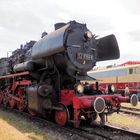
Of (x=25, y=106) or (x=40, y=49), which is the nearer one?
(x=40, y=49)

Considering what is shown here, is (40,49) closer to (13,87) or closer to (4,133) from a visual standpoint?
(13,87)

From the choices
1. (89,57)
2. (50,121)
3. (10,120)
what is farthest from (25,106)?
(89,57)

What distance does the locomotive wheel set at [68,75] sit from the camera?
426 inches

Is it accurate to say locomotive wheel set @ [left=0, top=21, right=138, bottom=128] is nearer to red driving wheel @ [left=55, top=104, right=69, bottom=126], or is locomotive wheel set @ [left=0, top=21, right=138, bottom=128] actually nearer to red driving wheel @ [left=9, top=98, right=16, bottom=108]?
red driving wheel @ [left=55, top=104, right=69, bottom=126]

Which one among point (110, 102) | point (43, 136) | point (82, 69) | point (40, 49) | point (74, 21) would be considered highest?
point (74, 21)

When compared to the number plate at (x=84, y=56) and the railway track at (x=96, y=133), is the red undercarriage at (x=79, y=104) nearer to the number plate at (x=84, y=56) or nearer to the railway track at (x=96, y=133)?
the railway track at (x=96, y=133)

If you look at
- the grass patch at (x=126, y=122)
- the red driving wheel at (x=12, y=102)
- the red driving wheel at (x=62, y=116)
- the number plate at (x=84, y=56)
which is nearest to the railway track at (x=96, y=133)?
the red driving wheel at (x=62, y=116)

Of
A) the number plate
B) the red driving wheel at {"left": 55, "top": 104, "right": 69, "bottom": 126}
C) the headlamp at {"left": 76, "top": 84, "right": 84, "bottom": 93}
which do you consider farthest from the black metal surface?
the red driving wheel at {"left": 55, "top": 104, "right": 69, "bottom": 126}

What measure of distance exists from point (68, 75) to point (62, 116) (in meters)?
1.66

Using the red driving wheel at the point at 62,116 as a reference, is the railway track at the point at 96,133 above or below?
below

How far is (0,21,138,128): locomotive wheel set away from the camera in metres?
10.8

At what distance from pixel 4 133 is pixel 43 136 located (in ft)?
4.46

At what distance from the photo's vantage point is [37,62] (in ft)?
42.8

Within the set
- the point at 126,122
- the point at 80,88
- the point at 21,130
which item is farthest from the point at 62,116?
the point at 126,122
